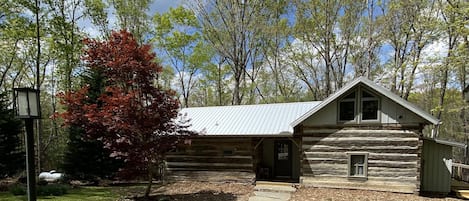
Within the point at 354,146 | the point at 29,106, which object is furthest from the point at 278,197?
the point at 29,106

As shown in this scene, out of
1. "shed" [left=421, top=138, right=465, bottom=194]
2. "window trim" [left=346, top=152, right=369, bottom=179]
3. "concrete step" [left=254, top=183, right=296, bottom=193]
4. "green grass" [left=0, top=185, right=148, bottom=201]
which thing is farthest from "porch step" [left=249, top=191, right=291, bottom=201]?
"shed" [left=421, top=138, right=465, bottom=194]

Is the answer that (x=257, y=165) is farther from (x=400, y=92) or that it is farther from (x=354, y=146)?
(x=400, y=92)

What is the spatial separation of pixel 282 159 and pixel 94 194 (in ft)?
28.1

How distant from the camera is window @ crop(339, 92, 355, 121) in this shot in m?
12.0

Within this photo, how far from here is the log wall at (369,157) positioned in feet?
36.8

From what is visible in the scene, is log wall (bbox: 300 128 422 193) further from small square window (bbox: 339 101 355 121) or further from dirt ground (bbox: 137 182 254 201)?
dirt ground (bbox: 137 182 254 201)

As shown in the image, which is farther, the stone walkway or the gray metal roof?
the stone walkway

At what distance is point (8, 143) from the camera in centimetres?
1352

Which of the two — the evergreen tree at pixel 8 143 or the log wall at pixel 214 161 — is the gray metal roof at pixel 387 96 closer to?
the log wall at pixel 214 161

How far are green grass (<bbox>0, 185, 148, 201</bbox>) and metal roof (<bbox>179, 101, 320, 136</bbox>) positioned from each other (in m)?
3.90

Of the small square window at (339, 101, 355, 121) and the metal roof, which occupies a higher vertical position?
the small square window at (339, 101, 355, 121)

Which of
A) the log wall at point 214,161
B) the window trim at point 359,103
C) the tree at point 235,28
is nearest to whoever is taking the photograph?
the window trim at point 359,103

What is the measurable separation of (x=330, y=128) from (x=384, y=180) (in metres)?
2.77

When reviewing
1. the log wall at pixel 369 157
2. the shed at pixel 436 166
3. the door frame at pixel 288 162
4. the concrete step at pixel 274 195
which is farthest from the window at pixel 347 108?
the concrete step at pixel 274 195
